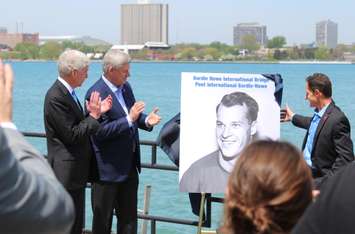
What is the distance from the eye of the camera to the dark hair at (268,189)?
2.20m

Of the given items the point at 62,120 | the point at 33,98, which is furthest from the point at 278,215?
the point at 33,98

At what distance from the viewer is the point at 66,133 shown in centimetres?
581

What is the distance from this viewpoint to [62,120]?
5836mm

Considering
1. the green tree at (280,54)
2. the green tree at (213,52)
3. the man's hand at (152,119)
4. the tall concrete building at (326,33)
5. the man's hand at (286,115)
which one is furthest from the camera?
the tall concrete building at (326,33)

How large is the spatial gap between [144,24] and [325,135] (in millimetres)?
112267

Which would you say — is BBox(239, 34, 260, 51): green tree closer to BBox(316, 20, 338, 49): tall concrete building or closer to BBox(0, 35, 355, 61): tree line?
BBox(0, 35, 355, 61): tree line

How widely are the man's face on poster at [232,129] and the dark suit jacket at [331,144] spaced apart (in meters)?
0.57

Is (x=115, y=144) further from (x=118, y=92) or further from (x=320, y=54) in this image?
(x=320, y=54)

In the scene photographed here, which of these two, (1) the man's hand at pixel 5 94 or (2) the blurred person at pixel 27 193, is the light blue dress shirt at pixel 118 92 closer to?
(1) the man's hand at pixel 5 94

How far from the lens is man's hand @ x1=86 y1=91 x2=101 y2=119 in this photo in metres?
5.93

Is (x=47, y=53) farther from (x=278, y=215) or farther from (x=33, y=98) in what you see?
(x=278, y=215)

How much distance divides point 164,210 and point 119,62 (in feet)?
24.8

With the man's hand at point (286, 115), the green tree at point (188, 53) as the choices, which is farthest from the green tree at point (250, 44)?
the man's hand at point (286, 115)

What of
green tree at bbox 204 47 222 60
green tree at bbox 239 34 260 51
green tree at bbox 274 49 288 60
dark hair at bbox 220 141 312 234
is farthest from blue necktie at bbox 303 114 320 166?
green tree at bbox 239 34 260 51
